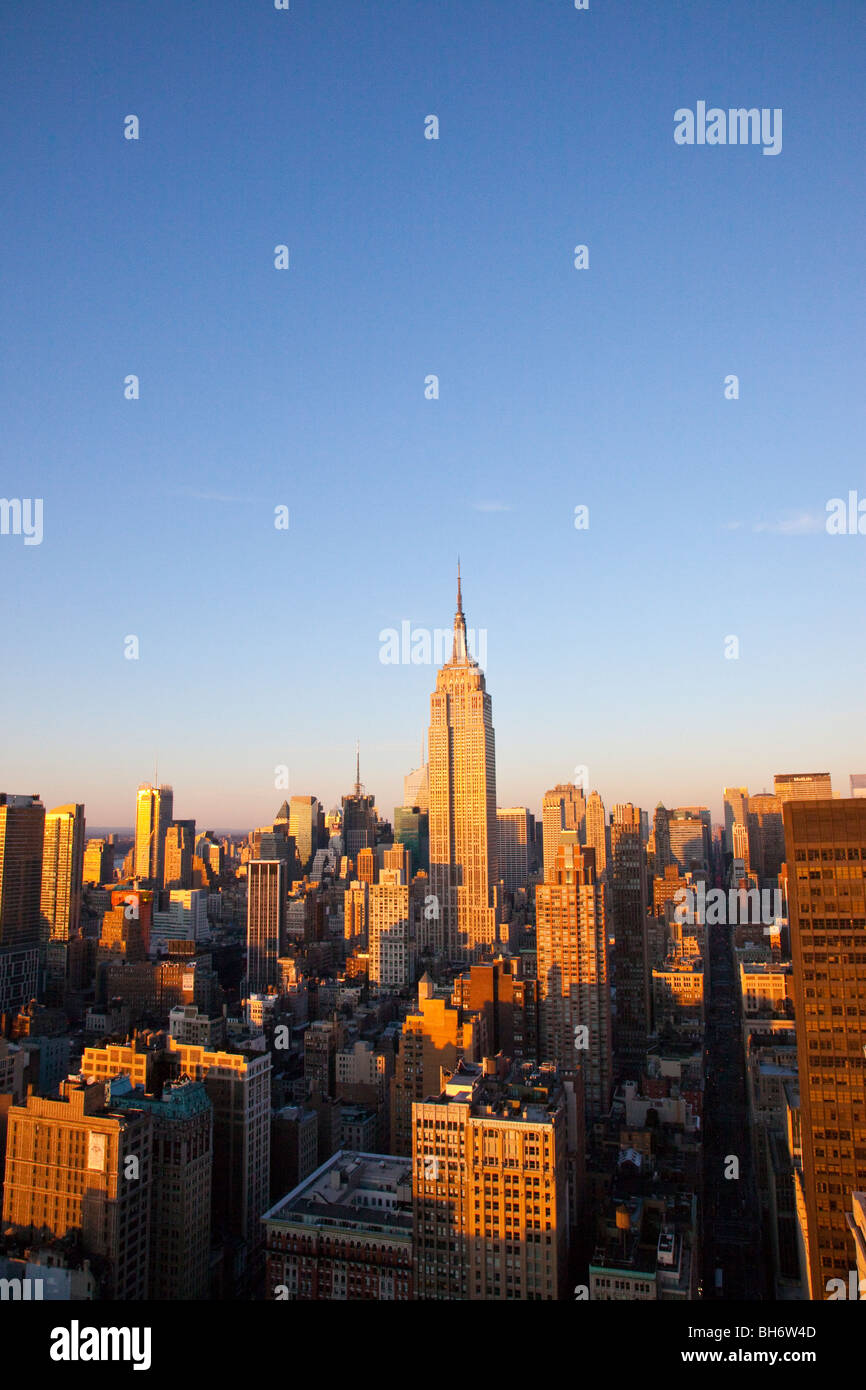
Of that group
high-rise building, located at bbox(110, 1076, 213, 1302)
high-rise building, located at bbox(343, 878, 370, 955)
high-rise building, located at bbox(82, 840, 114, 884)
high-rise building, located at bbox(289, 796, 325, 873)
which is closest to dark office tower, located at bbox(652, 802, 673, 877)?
high-rise building, located at bbox(343, 878, 370, 955)

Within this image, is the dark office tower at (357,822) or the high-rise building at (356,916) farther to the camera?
the dark office tower at (357,822)

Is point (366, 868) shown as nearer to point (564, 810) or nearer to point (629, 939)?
point (564, 810)

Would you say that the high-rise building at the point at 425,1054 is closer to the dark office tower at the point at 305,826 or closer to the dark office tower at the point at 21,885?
the dark office tower at the point at 21,885

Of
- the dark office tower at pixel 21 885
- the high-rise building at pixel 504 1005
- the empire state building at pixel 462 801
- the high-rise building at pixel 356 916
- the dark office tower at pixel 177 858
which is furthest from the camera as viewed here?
the dark office tower at pixel 177 858

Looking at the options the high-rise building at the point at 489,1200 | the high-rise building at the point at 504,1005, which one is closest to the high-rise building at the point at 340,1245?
the high-rise building at the point at 489,1200

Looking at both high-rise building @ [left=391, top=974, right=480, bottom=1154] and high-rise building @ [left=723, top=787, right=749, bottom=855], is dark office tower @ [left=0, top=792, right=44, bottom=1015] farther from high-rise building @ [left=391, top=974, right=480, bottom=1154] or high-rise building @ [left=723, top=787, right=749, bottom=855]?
high-rise building @ [left=723, top=787, right=749, bottom=855]

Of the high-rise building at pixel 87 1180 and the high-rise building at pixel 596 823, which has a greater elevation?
the high-rise building at pixel 596 823

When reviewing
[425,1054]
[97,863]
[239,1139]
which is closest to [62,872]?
[97,863]
